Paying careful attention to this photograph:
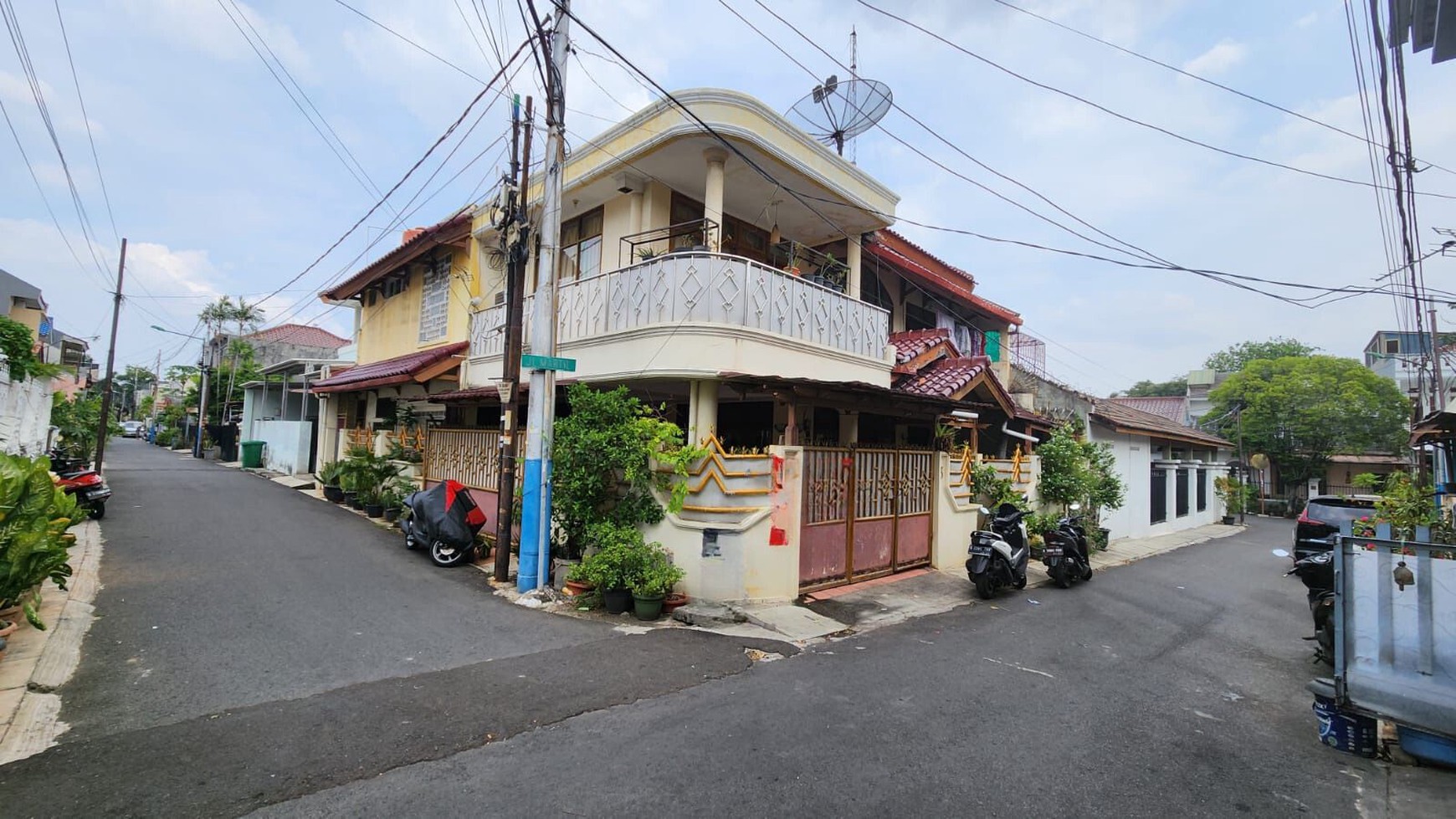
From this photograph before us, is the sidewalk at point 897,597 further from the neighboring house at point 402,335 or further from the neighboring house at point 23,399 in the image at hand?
the neighboring house at point 23,399

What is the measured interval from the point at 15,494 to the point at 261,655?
97.8 inches

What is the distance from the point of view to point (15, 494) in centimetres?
520

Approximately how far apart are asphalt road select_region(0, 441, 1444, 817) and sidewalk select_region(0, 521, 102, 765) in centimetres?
15

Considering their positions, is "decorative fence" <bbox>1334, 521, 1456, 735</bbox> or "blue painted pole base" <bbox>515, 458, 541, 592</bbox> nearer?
"decorative fence" <bbox>1334, 521, 1456, 735</bbox>

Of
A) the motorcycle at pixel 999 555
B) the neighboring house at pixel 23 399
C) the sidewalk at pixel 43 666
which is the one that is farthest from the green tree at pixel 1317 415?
the neighboring house at pixel 23 399

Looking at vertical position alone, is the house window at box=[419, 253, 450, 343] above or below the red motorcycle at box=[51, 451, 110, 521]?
above

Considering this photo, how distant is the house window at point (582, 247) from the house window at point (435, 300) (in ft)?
14.6

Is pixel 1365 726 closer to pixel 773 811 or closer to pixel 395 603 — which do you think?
pixel 773 811

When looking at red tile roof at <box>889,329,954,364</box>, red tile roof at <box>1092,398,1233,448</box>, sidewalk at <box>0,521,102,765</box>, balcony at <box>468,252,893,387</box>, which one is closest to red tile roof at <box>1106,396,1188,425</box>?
red tile roof at <box>1092,398,1233,448</box>

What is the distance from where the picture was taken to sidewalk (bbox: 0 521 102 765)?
3.75 meters

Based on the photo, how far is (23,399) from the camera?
11.6 metres

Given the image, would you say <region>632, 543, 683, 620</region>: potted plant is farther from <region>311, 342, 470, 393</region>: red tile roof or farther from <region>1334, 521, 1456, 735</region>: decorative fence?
<region>311, 342, 470, 393</region>: red tile roof

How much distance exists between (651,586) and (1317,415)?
34572mm

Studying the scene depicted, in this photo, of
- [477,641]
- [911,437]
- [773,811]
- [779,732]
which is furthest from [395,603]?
[911,437]
